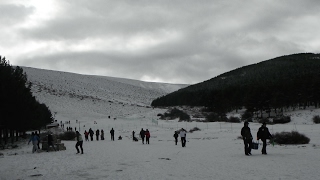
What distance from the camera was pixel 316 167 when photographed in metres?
11.7

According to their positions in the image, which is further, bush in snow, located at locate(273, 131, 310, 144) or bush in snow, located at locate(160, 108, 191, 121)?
bush in snow, located at locate(160, 108, 191, 121)

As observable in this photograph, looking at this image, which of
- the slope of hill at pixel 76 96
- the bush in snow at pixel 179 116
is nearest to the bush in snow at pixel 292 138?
the bush in snow at pixel 179 116

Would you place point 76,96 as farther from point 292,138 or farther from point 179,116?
point 292,138

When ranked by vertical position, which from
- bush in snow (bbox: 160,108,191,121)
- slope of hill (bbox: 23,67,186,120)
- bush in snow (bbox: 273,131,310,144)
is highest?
slope of hill (bbox: 23,67,186,120)

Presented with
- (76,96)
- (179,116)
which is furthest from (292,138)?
(76,96)

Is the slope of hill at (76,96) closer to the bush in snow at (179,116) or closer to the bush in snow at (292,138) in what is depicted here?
the bush in snow at (179,116)

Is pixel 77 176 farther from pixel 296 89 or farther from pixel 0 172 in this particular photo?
pixel 296 89

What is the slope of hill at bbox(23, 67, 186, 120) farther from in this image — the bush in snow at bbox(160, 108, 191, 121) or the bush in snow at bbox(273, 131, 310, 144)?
the bush in snow at bbox(273, 131, 310, 144)

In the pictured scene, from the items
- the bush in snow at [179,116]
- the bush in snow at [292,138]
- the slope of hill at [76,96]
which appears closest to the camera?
the bush in snow at [292,138]

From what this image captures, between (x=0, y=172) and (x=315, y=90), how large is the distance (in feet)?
239

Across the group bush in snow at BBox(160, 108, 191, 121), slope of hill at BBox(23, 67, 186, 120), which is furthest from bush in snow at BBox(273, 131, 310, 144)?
slope of hill at BBox(23, 67, 186, 120)

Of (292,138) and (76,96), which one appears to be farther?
(76,96)

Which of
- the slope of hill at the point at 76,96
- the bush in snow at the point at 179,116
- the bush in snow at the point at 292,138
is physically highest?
the slope of hill at the point at 76,96

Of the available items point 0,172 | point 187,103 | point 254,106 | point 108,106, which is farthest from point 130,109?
point 0,172
